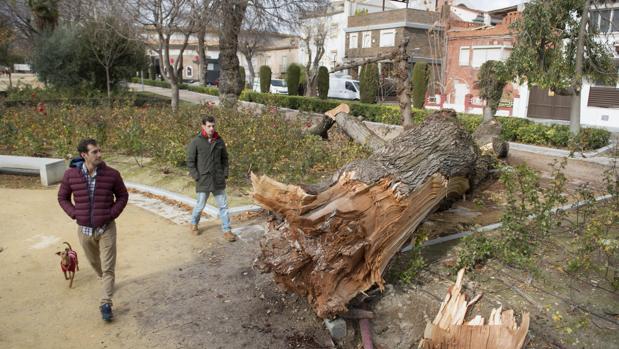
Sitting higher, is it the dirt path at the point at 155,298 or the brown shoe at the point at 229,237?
the brown shoe at the point at 229,237

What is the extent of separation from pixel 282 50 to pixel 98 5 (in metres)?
33.0

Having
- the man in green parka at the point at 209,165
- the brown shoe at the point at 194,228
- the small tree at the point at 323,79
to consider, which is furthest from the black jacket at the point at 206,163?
the small tree at the point at 323,79

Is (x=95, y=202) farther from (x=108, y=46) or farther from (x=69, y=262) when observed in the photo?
(x=108, y=46)

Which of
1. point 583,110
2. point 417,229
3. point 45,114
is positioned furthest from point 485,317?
point 583,110

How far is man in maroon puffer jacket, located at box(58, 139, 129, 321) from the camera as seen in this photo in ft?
14.1

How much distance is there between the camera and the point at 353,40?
41.5 m

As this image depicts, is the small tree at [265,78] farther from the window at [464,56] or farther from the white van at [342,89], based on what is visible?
the window at [464,56]

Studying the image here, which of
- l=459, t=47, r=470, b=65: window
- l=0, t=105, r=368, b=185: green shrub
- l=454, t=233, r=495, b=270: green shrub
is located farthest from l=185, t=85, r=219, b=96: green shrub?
l=454, t=233, r=495, b=270: green shrub

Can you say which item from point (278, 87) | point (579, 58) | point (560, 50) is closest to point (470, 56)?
point (278, 87)

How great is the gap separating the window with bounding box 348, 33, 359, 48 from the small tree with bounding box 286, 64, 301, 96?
43.6 ft

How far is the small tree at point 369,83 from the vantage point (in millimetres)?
22906

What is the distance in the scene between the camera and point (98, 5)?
63.4ft

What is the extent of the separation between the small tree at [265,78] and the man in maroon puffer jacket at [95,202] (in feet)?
92.6

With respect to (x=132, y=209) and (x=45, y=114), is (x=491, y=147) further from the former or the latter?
(x=45, y=114)
